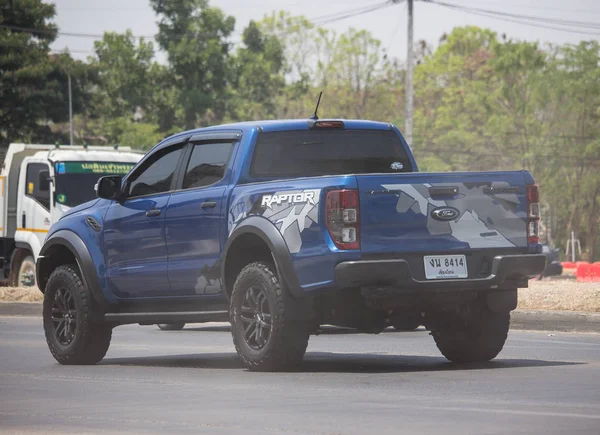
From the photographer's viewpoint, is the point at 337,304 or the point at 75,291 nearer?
the point at 337,304

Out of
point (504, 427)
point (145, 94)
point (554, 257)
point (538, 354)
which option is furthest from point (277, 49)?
point (504, 427)

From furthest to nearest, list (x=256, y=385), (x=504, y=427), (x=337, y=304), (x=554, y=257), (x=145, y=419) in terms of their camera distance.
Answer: (x=554, y=257) → (x=337, y=304) → (x=256, y=385) → (x=145, y=419) → (x=504, y=427)

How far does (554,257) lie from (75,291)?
37.0 m

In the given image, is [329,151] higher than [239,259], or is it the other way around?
[329,151]

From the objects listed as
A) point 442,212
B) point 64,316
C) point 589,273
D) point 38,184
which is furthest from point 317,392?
point 38,184

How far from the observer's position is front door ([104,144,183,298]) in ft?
41.5

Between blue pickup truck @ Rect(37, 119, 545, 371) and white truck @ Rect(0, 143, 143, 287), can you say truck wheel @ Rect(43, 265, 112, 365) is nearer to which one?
blue pickup truck @ Rect(37, 119, 545, 371)

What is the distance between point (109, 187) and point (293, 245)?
8.95ft

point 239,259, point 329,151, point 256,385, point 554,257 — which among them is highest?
point 329,151

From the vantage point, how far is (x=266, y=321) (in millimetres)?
11375

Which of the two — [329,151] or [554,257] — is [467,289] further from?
[554,257]

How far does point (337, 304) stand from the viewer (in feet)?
36.9

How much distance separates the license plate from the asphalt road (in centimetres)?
78

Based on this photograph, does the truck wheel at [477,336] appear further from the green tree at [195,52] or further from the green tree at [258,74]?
the green tree at [258,74]
